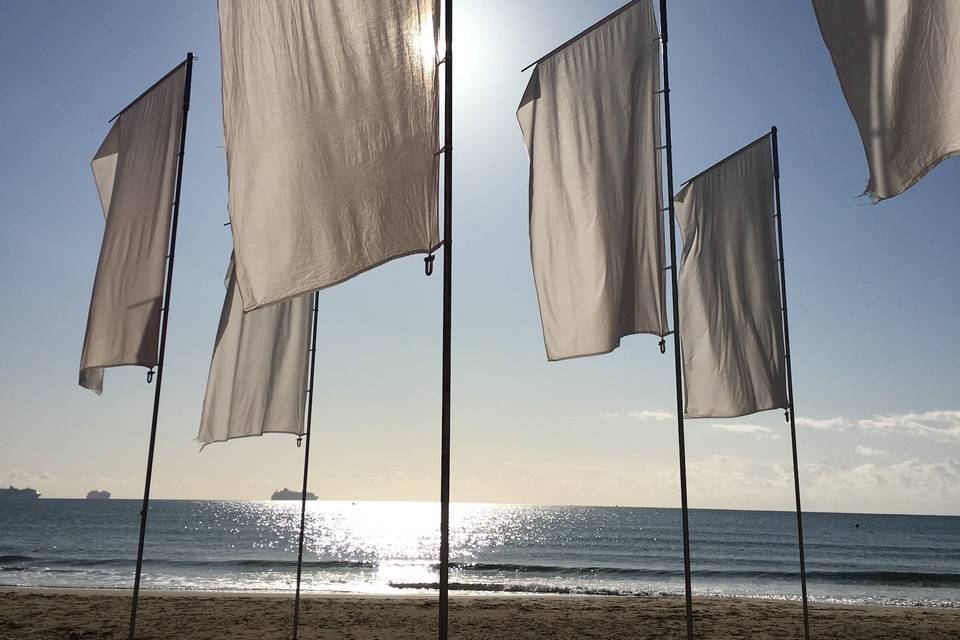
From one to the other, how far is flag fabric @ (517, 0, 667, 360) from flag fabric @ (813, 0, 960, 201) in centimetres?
247

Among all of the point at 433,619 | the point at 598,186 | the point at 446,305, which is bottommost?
the point at 433,619

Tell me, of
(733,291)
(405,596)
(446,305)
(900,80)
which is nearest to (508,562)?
(405,596)

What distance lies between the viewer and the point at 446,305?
4.84 metres

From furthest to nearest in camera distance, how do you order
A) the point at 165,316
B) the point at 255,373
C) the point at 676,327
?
1. the point at 255,373
2. the point at 165,316
3. the point at 676,327

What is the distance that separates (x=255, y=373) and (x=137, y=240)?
2323mm

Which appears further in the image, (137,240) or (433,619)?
(433,619)

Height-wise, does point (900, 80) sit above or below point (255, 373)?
above

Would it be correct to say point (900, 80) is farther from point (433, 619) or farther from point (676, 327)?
point (433, 619)

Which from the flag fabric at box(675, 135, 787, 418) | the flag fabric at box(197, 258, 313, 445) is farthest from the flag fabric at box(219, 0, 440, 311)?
the flag fabric at box(675, 135, 787, 418)

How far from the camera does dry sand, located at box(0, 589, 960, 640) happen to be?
12.3 metres

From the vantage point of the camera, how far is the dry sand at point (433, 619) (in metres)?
12.3

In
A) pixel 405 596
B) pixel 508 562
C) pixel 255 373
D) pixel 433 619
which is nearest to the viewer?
pixel 255 373

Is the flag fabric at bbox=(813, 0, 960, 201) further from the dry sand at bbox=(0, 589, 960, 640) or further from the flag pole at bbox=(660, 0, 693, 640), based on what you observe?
the dry sand at bbox=(0, 589, 960, 640)

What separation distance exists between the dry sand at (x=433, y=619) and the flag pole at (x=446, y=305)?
816 cm
